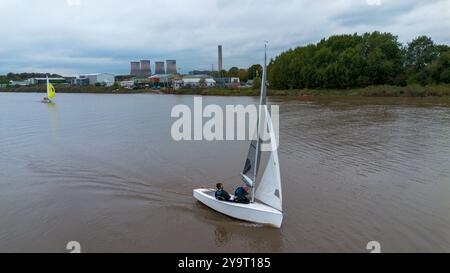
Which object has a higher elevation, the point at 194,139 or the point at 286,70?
the point at 286,70

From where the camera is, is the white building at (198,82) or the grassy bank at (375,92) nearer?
the grassy bank at (375,92)

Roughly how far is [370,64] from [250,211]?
74085 mm

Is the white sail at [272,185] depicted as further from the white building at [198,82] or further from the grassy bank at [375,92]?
the white building at [198,82]

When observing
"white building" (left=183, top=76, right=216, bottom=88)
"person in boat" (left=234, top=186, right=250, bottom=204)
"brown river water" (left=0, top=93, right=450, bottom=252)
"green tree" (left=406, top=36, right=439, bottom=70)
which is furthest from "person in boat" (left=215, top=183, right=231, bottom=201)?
"white building" (left=183, top=76, right=216, bottom=88)

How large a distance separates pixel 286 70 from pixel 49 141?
2952 inches

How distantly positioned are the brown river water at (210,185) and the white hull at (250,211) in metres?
0.27

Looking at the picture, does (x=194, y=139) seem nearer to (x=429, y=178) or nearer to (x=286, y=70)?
(x=429, y=178)

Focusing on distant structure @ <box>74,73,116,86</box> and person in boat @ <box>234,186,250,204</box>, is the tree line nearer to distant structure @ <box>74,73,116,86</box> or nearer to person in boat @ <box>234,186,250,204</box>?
person in boat @ <box>234,186,250,204</box>

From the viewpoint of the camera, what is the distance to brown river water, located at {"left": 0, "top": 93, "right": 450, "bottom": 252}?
12109 mm

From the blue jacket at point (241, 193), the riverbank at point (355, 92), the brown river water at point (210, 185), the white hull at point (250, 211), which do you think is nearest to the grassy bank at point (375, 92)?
the riverbank at point (355, 92)

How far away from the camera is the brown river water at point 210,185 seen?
477 inches

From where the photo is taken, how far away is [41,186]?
18.0 meters
